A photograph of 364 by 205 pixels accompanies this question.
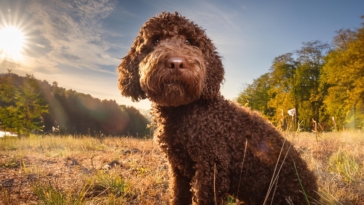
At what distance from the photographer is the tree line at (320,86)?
817 inches

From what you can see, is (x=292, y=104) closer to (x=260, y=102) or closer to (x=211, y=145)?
(x=260, y=102)

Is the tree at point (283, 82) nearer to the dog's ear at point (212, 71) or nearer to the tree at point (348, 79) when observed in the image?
the tree at point (348, 79)

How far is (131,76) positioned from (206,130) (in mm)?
1174

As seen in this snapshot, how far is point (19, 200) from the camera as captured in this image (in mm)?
2988

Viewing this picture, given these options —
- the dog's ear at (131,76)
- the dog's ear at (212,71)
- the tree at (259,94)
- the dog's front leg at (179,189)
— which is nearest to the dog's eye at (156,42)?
the dog's ear at (131,76)

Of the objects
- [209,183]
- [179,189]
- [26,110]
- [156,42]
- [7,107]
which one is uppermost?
[156,42]

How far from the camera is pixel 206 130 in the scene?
2.73m

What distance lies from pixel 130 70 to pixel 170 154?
1168mm

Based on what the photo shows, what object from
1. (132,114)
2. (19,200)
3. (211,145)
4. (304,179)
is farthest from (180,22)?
(132,114)

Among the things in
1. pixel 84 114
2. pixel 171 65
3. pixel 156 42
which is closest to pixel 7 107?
pixel 156 42

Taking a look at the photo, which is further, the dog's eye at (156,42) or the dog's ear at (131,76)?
the dog's ear at (131,76)

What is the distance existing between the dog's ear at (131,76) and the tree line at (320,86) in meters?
14.7

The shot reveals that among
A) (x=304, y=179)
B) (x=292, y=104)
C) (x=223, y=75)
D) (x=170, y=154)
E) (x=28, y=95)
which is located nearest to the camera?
(x=304, y=179)

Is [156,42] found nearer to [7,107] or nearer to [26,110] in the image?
[7,107]
